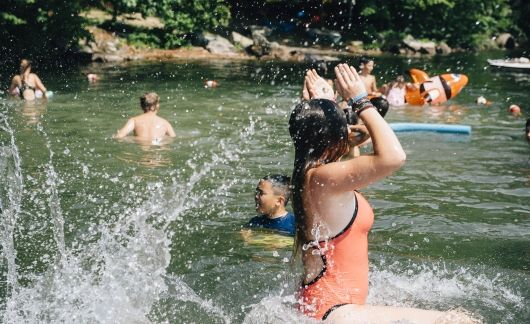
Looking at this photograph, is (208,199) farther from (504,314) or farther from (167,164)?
(504,314)

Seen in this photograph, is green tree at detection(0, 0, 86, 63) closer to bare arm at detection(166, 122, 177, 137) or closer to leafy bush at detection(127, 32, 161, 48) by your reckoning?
leafy bush at detection(127, 32, 161, 48)

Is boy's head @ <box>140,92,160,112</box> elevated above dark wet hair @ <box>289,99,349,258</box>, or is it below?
below

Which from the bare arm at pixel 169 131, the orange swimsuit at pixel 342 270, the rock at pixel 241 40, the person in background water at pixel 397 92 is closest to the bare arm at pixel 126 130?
the bare arm at pixel 169 131

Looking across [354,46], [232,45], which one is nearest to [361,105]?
[232,45]

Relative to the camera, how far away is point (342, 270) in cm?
337

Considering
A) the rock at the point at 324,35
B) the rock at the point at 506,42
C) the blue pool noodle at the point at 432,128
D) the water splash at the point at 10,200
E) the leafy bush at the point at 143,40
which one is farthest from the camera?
the rock at the point at 506,42

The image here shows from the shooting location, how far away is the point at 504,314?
4.70 meters

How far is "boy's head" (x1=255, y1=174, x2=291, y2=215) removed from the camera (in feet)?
19.9

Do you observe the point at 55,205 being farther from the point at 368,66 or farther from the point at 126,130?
the point at 368,66

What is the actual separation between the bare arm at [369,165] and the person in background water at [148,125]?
23.7 ft

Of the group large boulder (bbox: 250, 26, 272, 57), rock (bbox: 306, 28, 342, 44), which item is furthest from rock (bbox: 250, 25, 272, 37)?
rock (bbox: 306, 28, 342, 44)

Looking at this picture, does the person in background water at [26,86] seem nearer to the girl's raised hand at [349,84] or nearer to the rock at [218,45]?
the rock at [218,45]

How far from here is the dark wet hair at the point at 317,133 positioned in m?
3.19

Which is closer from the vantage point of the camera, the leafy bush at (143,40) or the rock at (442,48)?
the leafy bush at (143,40)
